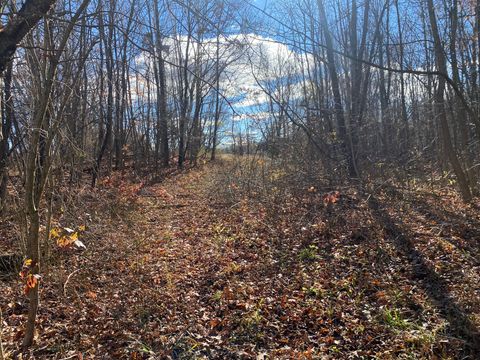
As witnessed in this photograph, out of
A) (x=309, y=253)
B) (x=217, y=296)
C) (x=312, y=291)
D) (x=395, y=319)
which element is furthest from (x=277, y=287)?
(x=395, y=319)

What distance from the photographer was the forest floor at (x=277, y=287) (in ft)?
13.9

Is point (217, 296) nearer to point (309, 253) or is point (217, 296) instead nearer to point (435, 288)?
point (309, 253)

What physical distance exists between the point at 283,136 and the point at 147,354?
998 centimetres

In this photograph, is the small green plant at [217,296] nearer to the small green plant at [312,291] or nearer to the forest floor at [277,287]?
the forest floor at [277,287]

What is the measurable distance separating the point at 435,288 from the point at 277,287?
2099 mm

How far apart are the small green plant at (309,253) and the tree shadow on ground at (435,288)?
1.36 m

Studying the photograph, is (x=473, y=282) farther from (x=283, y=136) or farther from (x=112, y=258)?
(x=283, y=136)

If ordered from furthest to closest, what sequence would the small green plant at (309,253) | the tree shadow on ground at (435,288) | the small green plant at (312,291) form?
the small green plant at (309,253)
the small green plant at (312,291)
the tree shadow on ground at (435,288)

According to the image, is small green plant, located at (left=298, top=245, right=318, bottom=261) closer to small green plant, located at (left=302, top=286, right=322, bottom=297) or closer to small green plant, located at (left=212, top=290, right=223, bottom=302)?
small green plant, located at (left=302, top=286, right=322, bottom=297)

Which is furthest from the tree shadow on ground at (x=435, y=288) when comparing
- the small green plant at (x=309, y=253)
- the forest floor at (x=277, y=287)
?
the small green plant at (x=309, y=253)

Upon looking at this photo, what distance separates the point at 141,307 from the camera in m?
5.12

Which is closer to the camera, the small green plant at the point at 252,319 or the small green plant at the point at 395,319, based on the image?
the small green plant at the point at 395,319

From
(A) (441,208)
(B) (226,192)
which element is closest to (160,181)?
(B) (226,192)

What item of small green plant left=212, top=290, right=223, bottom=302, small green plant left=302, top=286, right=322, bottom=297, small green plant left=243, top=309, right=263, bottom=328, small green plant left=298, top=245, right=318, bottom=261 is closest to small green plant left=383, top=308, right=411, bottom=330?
small green plant left=302, top=286, right=322, bottom=297
